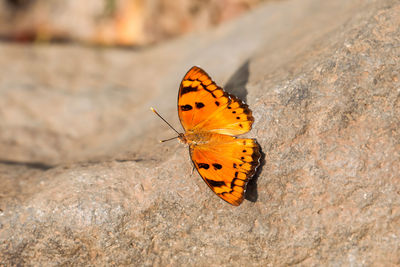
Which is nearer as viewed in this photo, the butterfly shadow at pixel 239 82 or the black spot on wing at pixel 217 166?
the black spot on wing at pixel 217 166

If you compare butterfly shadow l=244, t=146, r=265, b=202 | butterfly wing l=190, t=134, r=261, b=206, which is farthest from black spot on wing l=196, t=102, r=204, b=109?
butterfly shadow l=244, t=146, r=265, b=202

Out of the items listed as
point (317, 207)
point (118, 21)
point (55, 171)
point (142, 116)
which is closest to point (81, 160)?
point (55, 171)

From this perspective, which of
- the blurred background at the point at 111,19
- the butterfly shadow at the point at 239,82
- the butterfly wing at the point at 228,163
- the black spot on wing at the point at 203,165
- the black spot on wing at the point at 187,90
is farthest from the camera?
the blurred background at the point at 111,19

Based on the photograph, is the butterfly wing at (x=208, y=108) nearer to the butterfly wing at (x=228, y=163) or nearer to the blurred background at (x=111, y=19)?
the butterfly wing at (x=228, y=163)

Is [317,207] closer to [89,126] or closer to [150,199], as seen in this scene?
[150,199]

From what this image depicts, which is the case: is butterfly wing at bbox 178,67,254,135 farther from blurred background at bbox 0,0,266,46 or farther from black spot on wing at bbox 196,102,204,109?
blurred background at bbox 0,0,266,46

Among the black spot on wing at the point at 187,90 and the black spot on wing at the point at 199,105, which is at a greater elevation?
the black spot on wing at the point at 187,90

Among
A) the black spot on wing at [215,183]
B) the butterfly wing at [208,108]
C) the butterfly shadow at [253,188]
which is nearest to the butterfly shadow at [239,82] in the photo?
the butterfly wing at [208,108]
